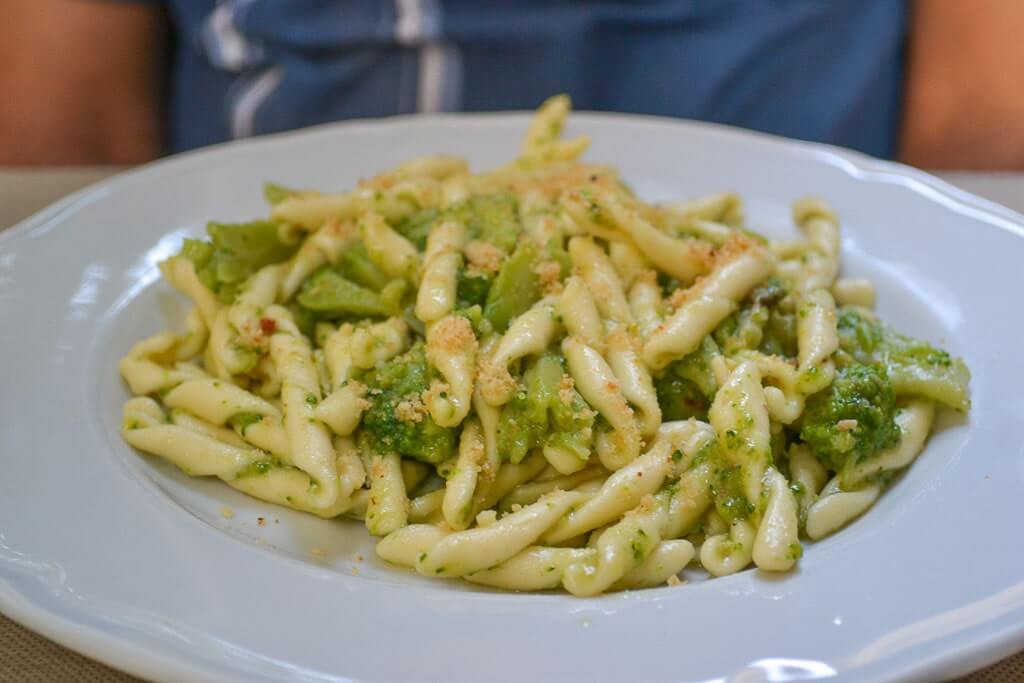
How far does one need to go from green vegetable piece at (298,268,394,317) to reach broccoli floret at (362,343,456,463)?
21 cm

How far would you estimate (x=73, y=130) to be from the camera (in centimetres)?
362

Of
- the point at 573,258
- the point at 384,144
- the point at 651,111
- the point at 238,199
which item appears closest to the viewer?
the point at 573,258

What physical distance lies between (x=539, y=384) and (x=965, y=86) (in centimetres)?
267

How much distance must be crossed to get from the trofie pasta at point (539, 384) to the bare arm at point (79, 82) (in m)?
1.74

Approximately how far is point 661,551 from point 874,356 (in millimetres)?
647

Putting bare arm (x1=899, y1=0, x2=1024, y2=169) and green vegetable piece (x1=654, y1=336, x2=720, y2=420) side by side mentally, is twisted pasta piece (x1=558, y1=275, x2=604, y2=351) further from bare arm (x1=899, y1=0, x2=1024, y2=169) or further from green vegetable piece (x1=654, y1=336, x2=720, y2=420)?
bare arm (x1=899, y1=0, x2=1024, y2=169)

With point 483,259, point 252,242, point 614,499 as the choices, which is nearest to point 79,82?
point 252,242

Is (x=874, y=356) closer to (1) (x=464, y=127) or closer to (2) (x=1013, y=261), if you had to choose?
(2) (x=1013, y=261)

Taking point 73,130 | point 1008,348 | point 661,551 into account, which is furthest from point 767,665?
point 73,130

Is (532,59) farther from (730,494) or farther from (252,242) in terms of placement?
(730,494)

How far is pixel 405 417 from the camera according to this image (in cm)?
169

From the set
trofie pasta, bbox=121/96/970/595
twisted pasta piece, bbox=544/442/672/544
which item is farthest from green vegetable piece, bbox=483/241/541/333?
twisted pasta piece, bbox=544/442/672/544

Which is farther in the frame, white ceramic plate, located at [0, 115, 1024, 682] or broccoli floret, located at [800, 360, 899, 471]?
broccoli floret, located at [800, 360, 899, 471]

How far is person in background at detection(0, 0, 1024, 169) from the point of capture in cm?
327
